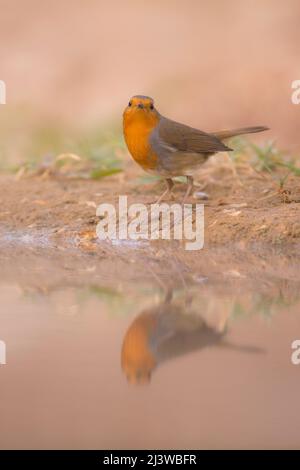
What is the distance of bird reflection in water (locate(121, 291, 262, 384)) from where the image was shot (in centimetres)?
305

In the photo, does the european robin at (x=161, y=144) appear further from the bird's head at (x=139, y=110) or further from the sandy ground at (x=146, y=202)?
the sandy ground at (x=146, y=202)

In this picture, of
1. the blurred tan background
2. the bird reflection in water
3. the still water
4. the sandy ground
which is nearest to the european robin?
the sandy ground

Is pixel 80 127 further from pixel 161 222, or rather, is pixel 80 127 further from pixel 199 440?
pixel 199 440

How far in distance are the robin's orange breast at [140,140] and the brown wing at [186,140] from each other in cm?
10

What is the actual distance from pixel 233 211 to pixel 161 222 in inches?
16.1

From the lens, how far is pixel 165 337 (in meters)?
3.31

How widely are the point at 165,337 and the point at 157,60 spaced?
9.19m

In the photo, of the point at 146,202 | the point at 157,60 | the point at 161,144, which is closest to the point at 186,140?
the point at 161,144

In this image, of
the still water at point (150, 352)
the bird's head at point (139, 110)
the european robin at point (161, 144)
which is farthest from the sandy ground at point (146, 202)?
the bird's head at point (139, 110)

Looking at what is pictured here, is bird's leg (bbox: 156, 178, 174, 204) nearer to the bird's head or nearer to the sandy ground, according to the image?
the sandy ground

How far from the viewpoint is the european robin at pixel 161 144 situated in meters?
5.58

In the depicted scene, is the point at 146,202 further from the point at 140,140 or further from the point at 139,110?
the point at 139,110

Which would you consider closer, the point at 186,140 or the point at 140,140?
the point at 140,140

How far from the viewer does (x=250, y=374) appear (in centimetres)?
293
